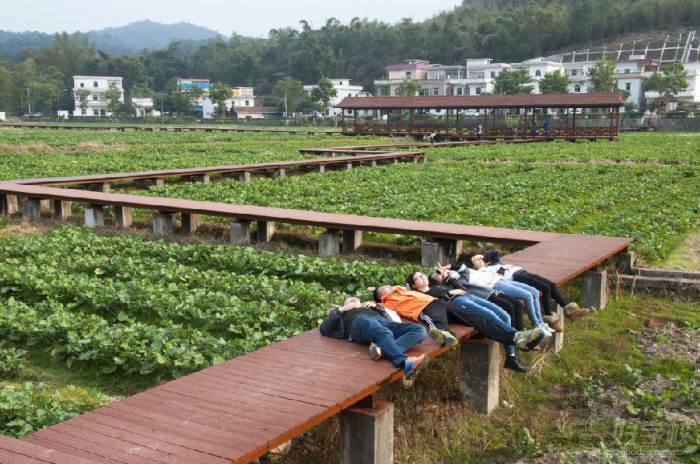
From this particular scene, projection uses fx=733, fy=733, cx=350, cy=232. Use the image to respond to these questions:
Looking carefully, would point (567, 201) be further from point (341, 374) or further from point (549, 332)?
point (341, 374)

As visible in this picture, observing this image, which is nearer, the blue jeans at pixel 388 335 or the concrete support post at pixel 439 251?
the blue jeans at pixel 388 335

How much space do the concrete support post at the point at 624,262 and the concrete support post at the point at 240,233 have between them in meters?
6.59

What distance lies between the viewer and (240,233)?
45.5 ft

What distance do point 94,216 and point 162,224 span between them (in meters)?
1.99

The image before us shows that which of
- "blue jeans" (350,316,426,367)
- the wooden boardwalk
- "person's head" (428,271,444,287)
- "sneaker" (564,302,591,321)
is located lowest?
"sneaker" (564,302,591,321)

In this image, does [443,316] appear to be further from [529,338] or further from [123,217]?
[123,217]

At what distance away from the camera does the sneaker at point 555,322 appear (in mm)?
8016

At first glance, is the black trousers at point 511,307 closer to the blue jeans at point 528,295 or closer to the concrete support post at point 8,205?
the blue jeans at point 528,295

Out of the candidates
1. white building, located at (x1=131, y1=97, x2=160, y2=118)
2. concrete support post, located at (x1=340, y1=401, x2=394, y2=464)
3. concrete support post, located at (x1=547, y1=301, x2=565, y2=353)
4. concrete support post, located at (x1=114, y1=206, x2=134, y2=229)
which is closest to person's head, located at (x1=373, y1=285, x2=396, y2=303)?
concrete support post, located at (x1=340, y1=401, x2=394, y2=464)

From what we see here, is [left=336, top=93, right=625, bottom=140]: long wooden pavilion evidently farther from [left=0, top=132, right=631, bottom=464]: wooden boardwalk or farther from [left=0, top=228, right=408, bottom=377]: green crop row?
[left=0, top=132, right=631, bottom=464]: wooden boardwalk

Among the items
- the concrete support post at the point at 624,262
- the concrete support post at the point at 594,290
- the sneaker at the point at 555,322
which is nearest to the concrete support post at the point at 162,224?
the concrete support post at the point at 594,290

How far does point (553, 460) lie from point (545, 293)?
248 centimetres

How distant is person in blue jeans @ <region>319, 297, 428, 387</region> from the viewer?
589 centimetres

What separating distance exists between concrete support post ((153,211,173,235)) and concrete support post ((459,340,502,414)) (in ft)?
30.2
